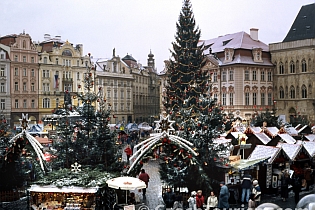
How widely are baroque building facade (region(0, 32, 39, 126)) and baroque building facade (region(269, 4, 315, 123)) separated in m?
26.1

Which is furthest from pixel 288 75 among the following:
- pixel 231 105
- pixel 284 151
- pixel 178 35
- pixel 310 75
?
pixel 284 151

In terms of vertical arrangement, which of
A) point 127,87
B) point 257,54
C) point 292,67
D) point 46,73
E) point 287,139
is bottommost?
point 287,139

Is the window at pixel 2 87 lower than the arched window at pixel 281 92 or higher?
higher

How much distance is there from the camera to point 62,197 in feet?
35.5

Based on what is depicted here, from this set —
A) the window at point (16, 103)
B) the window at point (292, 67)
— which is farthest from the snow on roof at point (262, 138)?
the window at point (16, 103)

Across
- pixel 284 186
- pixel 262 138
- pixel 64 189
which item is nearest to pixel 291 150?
pixel 284 186

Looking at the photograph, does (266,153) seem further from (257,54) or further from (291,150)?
(257,54)

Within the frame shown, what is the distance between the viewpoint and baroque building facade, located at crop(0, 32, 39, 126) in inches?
1844

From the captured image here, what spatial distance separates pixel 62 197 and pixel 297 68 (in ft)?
121

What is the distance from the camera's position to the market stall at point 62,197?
10.7 metres

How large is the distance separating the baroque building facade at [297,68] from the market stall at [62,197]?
1330 inches

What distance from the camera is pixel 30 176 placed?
1487cm

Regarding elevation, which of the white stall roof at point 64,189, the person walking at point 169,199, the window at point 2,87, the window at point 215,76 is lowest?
the person walking at point 169,199

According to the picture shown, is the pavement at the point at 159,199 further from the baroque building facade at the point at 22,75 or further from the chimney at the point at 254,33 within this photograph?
the baroque building facade at the point at 22,75
